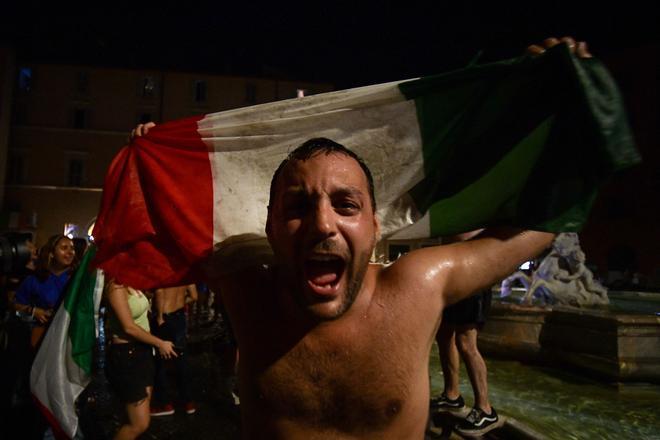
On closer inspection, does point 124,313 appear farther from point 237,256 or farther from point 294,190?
point 294,190

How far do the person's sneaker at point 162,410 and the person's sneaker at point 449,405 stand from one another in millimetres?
2880

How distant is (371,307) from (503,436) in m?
3.09

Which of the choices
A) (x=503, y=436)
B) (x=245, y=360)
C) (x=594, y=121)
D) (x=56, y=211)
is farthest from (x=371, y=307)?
(x=56, y=211)

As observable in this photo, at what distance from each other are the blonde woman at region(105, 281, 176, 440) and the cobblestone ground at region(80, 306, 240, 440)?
3.61ft

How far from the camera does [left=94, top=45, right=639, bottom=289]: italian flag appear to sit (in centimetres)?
224

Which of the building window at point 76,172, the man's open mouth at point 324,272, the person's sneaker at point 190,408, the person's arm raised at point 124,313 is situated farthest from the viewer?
the building window at point 76,172

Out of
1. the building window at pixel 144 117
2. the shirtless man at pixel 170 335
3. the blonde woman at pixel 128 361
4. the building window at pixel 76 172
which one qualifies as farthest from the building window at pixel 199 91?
the blonde woman at pixel 128 361

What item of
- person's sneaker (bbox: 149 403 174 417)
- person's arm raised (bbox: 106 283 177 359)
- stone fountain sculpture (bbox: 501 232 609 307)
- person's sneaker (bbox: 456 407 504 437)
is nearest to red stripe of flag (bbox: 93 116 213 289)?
person's arm raised (bbox: 106 283 177 359)

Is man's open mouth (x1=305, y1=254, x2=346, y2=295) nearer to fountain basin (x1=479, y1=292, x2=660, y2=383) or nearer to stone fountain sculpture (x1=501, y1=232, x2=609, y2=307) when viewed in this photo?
fountain basin (x1=479, y1=292, x2=660, y2=383)

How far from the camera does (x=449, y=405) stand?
14.8 feet

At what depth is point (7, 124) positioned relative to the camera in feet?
103

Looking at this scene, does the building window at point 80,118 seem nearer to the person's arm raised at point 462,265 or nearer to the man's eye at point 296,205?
the man's eye at point 296,205

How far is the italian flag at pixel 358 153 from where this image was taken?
2.24 meters

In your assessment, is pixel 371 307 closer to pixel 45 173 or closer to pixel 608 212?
pixel 608 212
